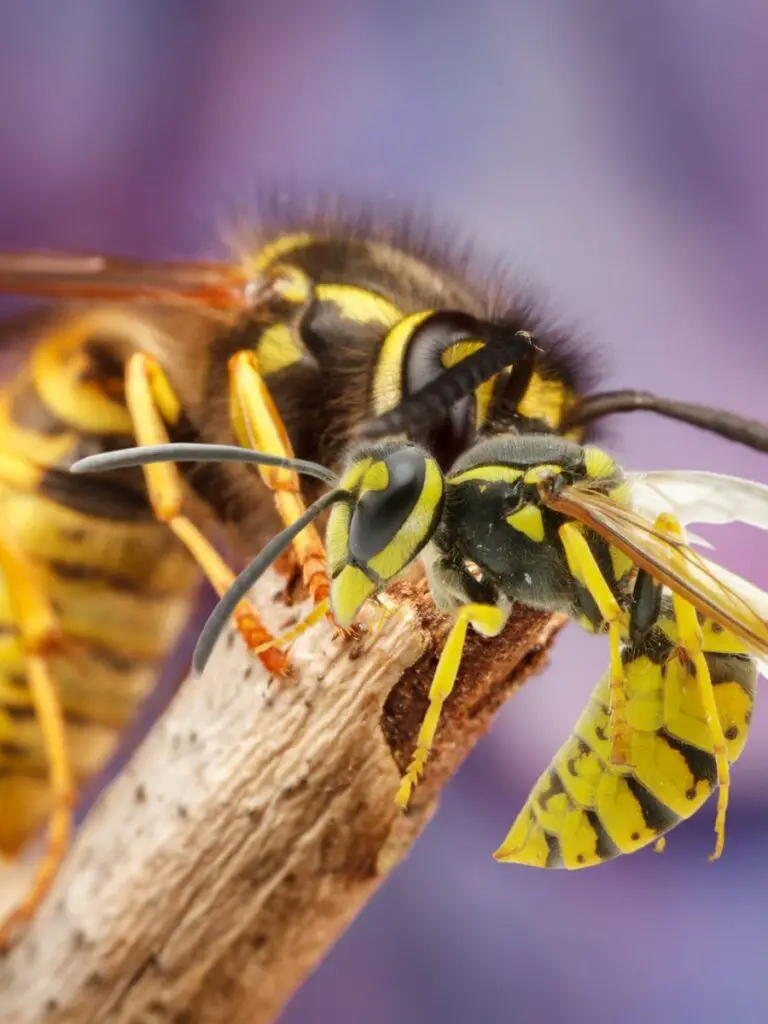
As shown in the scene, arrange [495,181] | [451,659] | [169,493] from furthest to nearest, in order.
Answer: [495,181]
[169,493]
[451,659]

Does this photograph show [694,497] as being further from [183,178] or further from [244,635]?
[183,178]

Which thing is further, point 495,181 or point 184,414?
point 495,181

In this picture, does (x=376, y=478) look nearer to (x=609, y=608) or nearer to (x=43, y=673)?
(x=609, y=608)

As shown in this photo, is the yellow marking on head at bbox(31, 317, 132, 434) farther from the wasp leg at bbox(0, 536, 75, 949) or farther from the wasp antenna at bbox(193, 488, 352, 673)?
the wasp antenna at bbox(193, 488, 352, 673)

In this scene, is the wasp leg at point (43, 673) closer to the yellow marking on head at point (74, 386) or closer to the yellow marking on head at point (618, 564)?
the yellow marking on head at point (74, 386)

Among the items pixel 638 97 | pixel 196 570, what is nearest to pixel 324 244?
pixel 196 570

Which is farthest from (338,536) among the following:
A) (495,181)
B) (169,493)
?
(495,181)

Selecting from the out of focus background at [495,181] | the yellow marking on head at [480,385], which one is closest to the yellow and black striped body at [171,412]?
the yellow marking on head at [480,385]
